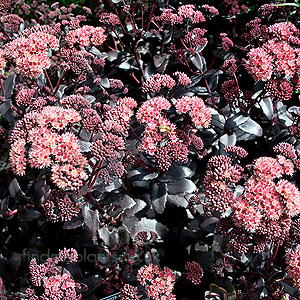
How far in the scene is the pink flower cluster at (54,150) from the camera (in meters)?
1.69

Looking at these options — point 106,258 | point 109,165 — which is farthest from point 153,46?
point 106,258

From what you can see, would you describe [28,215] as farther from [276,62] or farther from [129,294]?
[276,62]

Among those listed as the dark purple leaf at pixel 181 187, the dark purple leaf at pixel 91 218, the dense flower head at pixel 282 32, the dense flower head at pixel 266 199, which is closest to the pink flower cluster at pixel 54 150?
the dark purple leaf at pixel 91 218

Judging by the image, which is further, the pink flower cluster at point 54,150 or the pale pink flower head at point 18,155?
the pale pink flower head at point 18,155

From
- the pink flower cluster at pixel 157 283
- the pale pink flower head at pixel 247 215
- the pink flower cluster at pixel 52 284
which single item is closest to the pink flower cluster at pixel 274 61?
the pale pink flower head at pixel 247 215

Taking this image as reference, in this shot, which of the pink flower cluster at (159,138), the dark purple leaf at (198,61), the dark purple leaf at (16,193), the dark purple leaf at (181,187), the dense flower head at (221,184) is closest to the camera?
the dense flower head at (221,184)

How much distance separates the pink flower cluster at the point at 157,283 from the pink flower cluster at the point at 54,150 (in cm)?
72

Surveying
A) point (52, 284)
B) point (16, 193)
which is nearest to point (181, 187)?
point (52, 284)

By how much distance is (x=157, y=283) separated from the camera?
1.88 metres

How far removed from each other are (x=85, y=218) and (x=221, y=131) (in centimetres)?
145

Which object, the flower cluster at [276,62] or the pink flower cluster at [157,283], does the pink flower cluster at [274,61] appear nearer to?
the flower cluster at [276,62]

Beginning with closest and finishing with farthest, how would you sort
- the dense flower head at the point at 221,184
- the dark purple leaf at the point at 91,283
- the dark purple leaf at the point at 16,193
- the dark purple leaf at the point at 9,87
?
1. the dense flower head at the point at 221,184
2. the dark purple leaf at the point at 91,283
3. the dark purple leaf at the point at 16,193
4. the dark purple leaf at the point at 9,87

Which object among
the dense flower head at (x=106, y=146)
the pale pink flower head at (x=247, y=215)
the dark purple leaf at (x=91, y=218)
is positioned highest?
the dense flower head at (x=106, y=146)

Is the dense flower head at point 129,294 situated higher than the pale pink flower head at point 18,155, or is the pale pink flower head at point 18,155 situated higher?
the pale pink flower head at point 18,155
